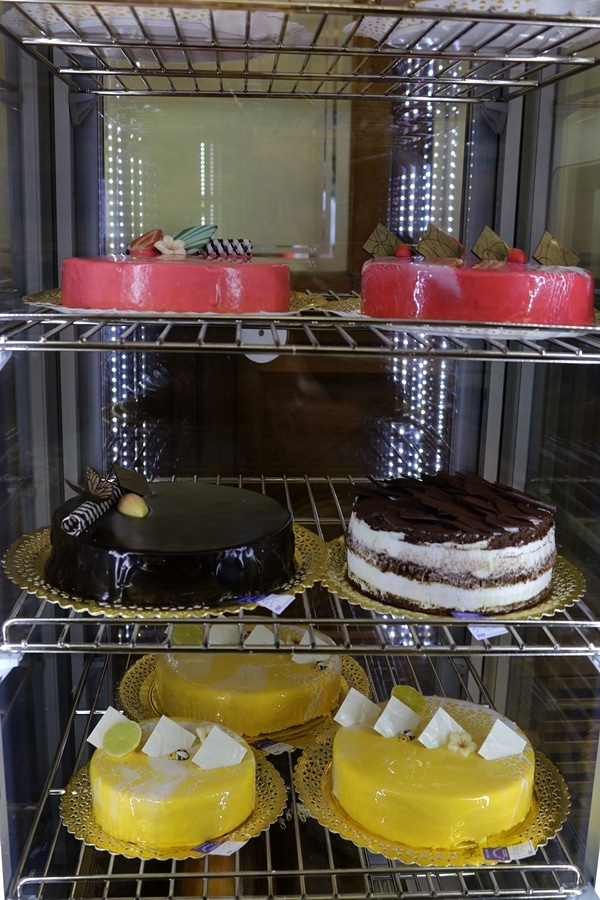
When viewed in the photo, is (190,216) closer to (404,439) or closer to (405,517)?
(404,439)

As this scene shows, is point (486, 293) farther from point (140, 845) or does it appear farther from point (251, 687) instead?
point (140, 845)

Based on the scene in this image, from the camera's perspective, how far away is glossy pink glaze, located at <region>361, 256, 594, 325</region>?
129 centimetres

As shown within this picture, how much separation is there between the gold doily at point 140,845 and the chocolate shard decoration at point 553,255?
0.95 metres

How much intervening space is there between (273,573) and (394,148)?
934 millimetres

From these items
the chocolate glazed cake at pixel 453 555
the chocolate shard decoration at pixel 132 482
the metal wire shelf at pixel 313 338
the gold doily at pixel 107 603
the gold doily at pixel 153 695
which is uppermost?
the metal wire shelf at pixel 313 338

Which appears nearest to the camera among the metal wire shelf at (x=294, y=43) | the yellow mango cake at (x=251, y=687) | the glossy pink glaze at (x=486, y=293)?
the metal wire shelf at (x=294, y=43)

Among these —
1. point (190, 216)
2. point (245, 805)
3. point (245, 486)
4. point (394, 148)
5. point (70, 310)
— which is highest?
point (394, 148)

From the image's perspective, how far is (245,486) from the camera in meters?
1.95

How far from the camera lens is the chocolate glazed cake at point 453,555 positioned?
1374mm

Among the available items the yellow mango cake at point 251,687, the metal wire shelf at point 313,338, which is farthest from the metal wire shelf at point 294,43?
the yellow mango cake at point 251,687

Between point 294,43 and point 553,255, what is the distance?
55 cm

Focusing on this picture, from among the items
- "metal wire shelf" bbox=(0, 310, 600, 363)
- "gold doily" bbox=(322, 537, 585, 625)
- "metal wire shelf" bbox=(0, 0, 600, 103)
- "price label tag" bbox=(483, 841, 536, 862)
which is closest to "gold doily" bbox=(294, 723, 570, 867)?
"price label tag" bbox=(483, 841, 536, 862)

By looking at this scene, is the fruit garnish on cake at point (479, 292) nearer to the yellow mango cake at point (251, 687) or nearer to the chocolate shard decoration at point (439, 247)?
the chocolate shard decoration at point (439, 247)

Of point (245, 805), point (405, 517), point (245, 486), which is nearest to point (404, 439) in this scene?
point (245, 486)
